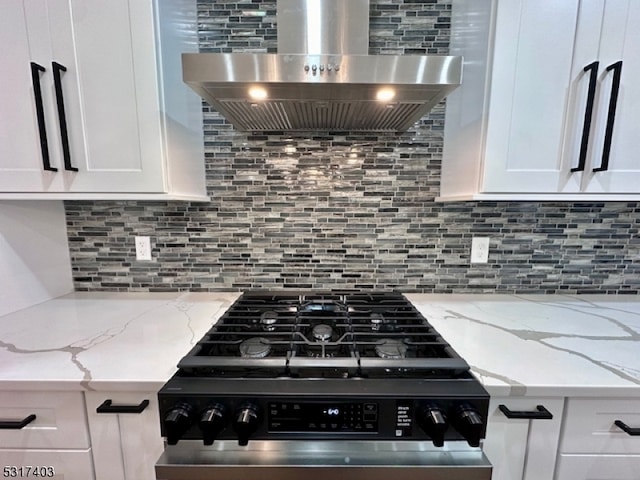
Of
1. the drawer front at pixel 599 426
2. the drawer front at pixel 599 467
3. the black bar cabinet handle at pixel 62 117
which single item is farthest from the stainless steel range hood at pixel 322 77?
the drawer front at pixel 599 467

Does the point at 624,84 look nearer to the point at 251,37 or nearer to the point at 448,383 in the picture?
the point at 448,383

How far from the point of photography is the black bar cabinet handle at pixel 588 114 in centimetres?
102

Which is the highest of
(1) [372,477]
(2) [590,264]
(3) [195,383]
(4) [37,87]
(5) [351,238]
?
(4) [37,87]

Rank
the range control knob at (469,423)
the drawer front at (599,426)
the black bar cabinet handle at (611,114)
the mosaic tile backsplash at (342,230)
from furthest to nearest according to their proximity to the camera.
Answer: the mosaic tile backsplash at (342,230) < the black bar cabinet handle at (611,114) < the drawer front at (599,426) < the range control knob at (469,423)

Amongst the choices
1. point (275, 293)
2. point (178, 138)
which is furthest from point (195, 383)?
point (178, 138)

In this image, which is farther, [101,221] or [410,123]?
[101,221]

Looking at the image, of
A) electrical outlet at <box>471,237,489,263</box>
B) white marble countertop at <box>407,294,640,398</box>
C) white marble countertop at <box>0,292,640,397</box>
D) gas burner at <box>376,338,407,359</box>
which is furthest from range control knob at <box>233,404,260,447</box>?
electrical outlet at <box>471,237,489,263</box>

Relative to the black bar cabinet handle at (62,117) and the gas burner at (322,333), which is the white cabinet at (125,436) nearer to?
the gas burner at (322,333)

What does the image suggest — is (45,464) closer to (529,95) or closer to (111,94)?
(111,94)

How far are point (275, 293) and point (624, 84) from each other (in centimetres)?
150

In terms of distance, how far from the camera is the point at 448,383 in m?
0.81

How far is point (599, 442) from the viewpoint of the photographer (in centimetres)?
85

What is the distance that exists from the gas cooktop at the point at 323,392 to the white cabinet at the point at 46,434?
0.32m

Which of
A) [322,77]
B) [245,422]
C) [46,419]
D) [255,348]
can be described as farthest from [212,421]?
[322,77]
